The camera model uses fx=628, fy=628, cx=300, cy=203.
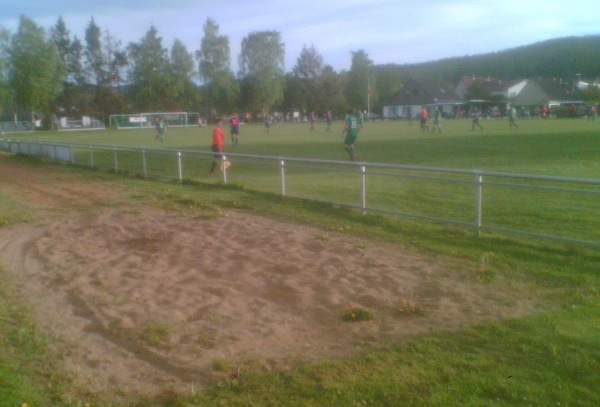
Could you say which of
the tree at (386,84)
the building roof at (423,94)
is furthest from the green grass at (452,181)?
the tree at (386,84)

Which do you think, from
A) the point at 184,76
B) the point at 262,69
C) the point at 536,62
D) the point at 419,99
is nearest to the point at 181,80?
the point at 184,76

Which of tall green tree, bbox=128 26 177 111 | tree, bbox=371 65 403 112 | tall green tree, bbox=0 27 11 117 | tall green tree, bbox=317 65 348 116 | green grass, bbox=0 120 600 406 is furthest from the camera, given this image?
tree, bbox=371 65 403 112

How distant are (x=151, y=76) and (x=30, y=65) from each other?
78.4 feet

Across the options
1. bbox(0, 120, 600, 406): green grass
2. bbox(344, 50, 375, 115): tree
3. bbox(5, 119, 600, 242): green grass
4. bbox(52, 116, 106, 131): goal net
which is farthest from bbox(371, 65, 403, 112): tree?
bbox(0, 120, 600, 406): green grass

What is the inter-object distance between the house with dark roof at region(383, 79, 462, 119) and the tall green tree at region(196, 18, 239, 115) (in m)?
29.9

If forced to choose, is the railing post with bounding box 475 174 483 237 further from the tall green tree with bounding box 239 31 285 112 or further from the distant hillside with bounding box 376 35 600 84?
the distant hillside with bounding box 376 35 600 84

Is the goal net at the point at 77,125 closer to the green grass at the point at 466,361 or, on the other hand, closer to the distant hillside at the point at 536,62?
the distant hillside at the point at 536,62

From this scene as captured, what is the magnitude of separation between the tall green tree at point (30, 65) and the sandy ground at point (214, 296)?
7706cm

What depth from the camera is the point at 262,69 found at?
10675 cm

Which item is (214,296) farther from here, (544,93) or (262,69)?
(544,93)

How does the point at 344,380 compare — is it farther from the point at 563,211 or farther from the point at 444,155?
the point at 444,155

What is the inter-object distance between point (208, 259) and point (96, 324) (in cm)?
258

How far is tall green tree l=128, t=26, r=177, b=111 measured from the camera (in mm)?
101875

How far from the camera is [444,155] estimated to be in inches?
951
